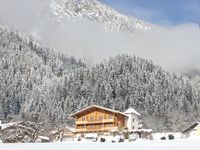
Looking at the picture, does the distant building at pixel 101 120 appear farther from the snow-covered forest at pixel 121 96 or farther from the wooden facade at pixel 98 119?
the snow-covered forest at pixel 121 96

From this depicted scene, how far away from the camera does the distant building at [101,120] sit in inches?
4523

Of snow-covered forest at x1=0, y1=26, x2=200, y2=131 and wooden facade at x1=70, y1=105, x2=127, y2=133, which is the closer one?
wooden facade at x1=70, y1=105, x2=127, y2=133

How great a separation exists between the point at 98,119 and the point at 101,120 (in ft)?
2.85

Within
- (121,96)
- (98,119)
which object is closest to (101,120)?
(98,119)

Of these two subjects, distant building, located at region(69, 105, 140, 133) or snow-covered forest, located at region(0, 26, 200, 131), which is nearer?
distant building, located at region(69, 105, 140, 133)

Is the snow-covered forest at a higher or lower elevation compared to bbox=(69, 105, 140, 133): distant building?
higher

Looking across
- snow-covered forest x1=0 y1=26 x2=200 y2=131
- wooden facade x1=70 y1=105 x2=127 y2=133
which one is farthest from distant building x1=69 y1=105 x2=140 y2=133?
snow-covered forest x1=0 y1=26 x2=200 y2=131

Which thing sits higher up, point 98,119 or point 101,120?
point 98,119

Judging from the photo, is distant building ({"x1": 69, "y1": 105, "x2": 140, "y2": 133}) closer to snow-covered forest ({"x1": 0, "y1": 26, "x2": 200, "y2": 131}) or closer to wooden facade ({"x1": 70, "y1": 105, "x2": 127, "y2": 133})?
wooden facade ({"x1": 70, "y1": 105, "x2": 127, "y2": 133})

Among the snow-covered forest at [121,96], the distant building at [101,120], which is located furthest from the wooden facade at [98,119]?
the snow-covered forest at [121,96]

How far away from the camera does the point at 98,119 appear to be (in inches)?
4584

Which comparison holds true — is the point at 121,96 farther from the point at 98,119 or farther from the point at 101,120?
the point at 101,120

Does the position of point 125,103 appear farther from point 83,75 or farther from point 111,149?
point 111,149

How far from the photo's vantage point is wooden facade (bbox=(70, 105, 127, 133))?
115m
